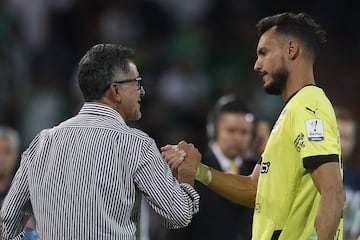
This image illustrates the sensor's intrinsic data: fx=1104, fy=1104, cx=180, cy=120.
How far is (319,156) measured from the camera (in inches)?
208

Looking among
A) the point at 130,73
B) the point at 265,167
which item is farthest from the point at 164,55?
the point at 130,73

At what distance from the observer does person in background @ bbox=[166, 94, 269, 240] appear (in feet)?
25.1

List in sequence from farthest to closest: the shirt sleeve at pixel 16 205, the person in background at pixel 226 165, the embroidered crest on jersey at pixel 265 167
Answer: the person in background at pixel 226 165, the embroidered crest on jersey at pixel 265 167, the shirt sleeve at pixel 16 205

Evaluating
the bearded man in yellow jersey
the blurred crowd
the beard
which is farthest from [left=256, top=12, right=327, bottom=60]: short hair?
the blurred crowd

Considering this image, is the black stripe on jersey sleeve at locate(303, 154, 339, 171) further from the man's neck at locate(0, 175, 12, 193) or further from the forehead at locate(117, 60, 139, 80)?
the man's neck at locate(0, 175, 12, 193)

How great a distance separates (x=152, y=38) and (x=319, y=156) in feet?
31.0

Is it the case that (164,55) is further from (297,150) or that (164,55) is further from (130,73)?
(297,150)

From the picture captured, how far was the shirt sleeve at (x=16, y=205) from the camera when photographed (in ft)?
17.9

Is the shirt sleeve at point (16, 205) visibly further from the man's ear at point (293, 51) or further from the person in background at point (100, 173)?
the man's ear at point (293, 51)

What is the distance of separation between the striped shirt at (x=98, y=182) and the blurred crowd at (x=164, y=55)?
7674 mm

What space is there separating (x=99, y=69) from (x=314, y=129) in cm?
108

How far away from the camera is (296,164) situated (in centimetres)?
545

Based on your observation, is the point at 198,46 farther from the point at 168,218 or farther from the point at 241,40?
the point at 168,218

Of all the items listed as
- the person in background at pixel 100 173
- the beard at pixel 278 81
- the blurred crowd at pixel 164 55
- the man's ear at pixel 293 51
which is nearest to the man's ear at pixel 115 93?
the person in background at pixel 100 173
